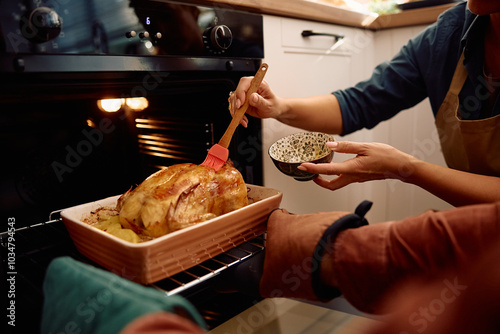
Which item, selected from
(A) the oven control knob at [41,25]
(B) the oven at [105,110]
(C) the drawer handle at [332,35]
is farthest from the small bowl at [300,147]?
(A) the oven control knob at [41,25]

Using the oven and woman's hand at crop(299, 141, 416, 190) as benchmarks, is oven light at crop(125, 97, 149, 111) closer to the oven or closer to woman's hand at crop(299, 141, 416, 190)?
the oven

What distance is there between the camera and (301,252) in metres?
0.64

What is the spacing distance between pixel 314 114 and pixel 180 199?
0.69m

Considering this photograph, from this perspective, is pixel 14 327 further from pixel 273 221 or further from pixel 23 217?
pixel 273 221

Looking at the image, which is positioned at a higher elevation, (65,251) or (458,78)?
(458,78)

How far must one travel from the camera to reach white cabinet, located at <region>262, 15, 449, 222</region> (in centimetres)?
122

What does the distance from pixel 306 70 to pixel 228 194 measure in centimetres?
73

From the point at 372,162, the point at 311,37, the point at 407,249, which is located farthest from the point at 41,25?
the point at 311,37

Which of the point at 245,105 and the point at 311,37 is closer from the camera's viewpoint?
the point at 245,105

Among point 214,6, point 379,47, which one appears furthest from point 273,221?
point 379,47

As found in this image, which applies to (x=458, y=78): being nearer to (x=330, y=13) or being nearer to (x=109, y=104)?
(x=330, y=13)

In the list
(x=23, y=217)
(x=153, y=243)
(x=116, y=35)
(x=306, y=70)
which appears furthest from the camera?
(x=306, y=70)

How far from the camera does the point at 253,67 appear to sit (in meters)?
1.06

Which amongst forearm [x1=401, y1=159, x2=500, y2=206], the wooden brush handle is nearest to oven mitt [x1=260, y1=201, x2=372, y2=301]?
the wooden brush handle
